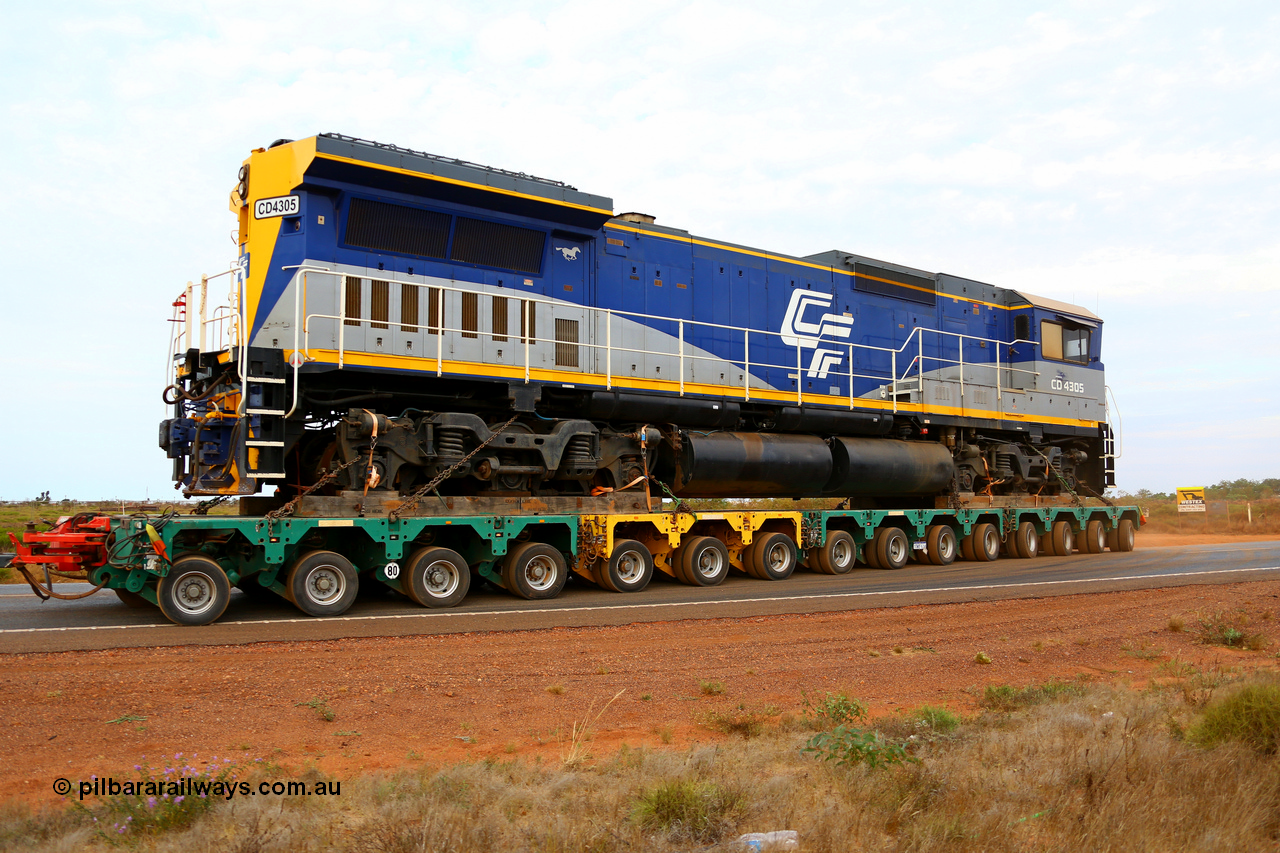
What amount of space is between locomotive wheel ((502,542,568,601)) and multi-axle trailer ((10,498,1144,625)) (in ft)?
0.07

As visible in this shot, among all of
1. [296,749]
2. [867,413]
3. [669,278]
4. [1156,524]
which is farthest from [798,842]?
[1156,524]

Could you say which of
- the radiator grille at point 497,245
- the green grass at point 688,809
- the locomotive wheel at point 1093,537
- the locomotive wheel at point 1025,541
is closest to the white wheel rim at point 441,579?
the radiator grille at point 497,245

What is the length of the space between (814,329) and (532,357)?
727 cm

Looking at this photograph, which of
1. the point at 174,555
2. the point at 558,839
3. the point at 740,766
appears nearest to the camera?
the point at 558,839

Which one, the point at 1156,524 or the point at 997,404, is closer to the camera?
the point at 997,404

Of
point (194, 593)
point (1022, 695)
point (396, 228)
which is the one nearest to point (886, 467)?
point (1022, 695)

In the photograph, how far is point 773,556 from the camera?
1631cm

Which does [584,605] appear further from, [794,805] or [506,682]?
[794,805]

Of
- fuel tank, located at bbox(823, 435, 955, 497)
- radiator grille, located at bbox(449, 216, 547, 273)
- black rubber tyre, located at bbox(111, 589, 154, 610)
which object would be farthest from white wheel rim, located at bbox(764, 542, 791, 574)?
black rubber tyre, located at bbox(111, 589, 154, 610)

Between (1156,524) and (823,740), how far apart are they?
148 feet

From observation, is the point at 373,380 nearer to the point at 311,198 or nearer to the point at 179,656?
the point at 311,198

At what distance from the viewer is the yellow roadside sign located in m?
38.2

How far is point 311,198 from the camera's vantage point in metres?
12.3

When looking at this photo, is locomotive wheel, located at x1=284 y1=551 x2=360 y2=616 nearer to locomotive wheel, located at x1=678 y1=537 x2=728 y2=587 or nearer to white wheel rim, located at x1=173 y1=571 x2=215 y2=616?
white wheel rim, located at x1=173 y1=571 x2=215 y2=616
